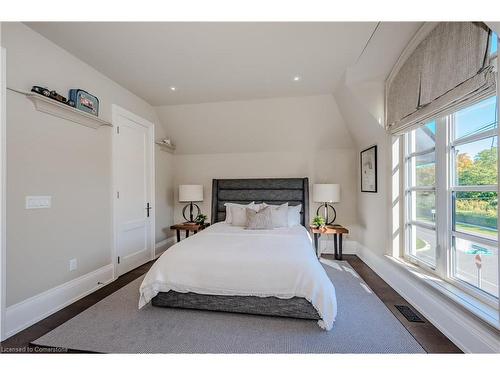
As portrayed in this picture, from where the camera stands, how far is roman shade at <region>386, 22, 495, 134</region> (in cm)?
146

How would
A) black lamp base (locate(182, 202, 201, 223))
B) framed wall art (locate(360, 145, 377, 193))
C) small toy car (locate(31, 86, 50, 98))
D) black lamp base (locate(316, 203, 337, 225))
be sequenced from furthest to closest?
black lamp base (locate(182, 202, 201, 223))
black lamp base (locate(316, 203, 337, 225))
framed wall art (locate(360, 145, 377, 193))
small toy car (locate(31, 86, 50, 98))

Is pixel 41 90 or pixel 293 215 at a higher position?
pixel 41 90

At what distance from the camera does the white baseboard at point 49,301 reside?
181cm

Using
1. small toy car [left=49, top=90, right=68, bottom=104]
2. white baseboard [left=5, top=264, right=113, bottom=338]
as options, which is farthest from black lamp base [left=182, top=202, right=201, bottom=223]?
small toy car [left=49, top=90, right=68, bottom=104]

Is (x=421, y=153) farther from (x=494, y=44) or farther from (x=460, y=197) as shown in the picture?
(x=494, y=44)

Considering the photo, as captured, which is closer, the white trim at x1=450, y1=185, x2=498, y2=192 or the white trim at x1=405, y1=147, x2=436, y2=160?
the white trim at x1=450, y1=185, x2=498, y2=192

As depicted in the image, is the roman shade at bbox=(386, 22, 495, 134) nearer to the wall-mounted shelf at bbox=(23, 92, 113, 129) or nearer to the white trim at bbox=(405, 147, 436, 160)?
the white trim at bbox=(405, 147, 436, 160)

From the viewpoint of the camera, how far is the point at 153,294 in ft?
6.82

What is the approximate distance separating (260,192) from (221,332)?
2.66m

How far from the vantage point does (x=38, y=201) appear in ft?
6.61

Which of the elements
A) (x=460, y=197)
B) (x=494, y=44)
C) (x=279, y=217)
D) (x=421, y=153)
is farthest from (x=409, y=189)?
Answer: (x=279, y=217)

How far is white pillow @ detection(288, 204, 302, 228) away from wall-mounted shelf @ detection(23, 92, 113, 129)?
3.06m

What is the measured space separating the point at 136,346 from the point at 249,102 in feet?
11.7
